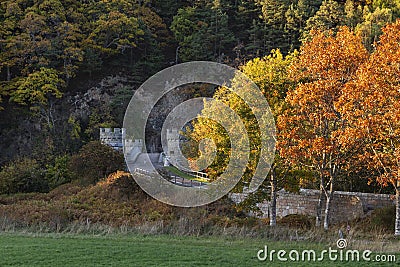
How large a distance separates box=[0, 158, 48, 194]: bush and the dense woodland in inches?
2.2

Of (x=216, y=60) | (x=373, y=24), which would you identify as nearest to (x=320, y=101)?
(x=373, y=24)

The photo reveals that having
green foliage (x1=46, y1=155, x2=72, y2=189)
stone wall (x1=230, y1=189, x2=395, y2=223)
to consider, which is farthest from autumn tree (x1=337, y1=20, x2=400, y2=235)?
green foliage (x1=46, y1=155, x2=72, y2=189)

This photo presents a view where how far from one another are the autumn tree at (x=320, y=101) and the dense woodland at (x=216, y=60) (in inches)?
1.7

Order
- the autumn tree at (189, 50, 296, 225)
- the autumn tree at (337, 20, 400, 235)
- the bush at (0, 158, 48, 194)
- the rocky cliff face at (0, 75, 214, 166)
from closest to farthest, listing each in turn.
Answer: the autumn tree at (337, 20, 400, 235) → the autumn tree at (189, 50, 296, 225) → the bush at (0, 158, 48, 194) → the rocky cliff face at (0, 75, 214, 166)

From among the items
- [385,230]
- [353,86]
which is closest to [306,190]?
[385,230]

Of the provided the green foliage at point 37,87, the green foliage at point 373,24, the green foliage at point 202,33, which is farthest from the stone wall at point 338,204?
the green foliage at point 202,33

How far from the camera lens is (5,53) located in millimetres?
35094

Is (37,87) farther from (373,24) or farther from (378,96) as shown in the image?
(378,96)

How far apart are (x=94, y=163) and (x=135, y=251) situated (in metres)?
18.6

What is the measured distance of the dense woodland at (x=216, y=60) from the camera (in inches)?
595

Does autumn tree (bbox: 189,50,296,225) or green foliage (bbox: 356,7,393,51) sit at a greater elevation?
green foliage (bbox: 356,7,393,51)

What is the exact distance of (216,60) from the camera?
135 ft

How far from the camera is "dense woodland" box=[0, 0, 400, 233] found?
49.6 ft

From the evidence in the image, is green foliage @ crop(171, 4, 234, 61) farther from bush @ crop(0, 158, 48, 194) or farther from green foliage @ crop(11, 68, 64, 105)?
bush @ crop(0, 158, 48, 194)
